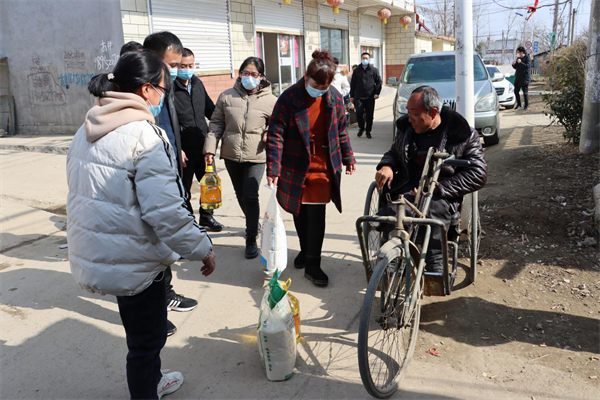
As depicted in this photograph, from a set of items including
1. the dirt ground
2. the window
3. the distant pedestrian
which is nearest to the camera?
the dirt ground

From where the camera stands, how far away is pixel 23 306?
3.65 m

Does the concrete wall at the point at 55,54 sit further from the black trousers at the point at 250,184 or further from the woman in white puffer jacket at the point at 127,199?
the woman in white puffer jacket at the point at 127,199

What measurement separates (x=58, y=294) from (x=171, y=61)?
6.54 ft

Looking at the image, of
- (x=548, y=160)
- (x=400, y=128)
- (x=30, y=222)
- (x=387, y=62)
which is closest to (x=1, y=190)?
(x=30, y=222)

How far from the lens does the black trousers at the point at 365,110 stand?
10384mm

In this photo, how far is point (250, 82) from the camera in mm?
4184

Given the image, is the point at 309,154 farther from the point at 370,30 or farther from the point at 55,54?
the point at 370,30

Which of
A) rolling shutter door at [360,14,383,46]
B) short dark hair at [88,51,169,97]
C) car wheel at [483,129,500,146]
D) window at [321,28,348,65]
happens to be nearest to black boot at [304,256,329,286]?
short dark hair at [88,51,169,97]

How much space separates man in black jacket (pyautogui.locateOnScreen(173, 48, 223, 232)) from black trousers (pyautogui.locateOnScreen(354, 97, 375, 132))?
20.2 ft

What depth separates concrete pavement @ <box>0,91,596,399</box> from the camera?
2652 mm

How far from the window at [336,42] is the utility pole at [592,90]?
11.4 m

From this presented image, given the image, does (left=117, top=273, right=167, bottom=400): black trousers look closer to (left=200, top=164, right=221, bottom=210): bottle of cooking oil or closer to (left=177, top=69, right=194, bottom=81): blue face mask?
(left=200, top=164, right=221, bottom=210): bottle of cooking oil

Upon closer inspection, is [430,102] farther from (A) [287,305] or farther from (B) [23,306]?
(B) [23,306]

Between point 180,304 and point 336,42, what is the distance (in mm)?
16642
